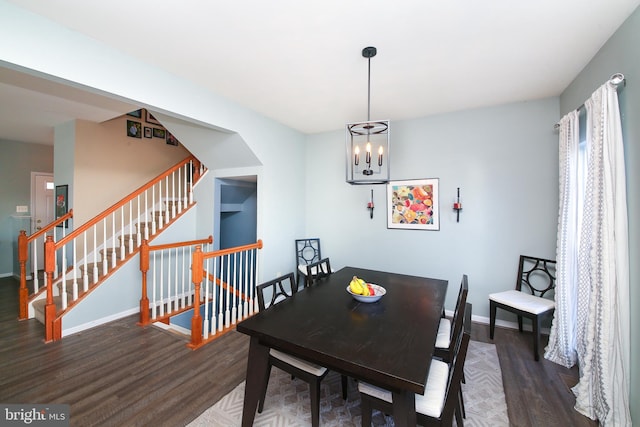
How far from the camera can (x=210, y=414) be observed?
5.91 feet

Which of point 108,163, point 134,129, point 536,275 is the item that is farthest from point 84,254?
point 536,275

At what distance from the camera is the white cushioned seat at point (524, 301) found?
2.45 meters

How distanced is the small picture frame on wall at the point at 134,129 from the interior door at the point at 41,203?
8.26ft

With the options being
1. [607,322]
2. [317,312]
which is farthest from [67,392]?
[607,322]

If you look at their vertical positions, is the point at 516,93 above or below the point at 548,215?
above

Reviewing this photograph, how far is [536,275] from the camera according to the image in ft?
9.63

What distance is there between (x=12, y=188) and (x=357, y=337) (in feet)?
23.7

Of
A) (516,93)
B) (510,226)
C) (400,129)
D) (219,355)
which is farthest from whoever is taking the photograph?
(400,129)

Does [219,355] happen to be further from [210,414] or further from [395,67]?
[395,67]

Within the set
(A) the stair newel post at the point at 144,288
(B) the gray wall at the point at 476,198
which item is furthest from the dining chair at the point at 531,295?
(A) the stair newel post at the point at 144,288

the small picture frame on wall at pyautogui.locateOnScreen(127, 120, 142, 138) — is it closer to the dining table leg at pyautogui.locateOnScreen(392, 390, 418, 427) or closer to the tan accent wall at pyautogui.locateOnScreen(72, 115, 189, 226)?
the tan accent wall at pyautogui.locateOnScreen(72, 115, 189, 226)

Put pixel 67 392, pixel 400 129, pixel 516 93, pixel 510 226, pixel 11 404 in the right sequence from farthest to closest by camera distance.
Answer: pixel 400 129 < pixel 510 226 < pixel 516 93 < pixel 67 392 < pixel 11 404

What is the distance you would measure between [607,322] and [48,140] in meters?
8.27

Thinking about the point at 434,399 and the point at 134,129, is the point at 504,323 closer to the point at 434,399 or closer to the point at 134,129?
the point at 434,399
